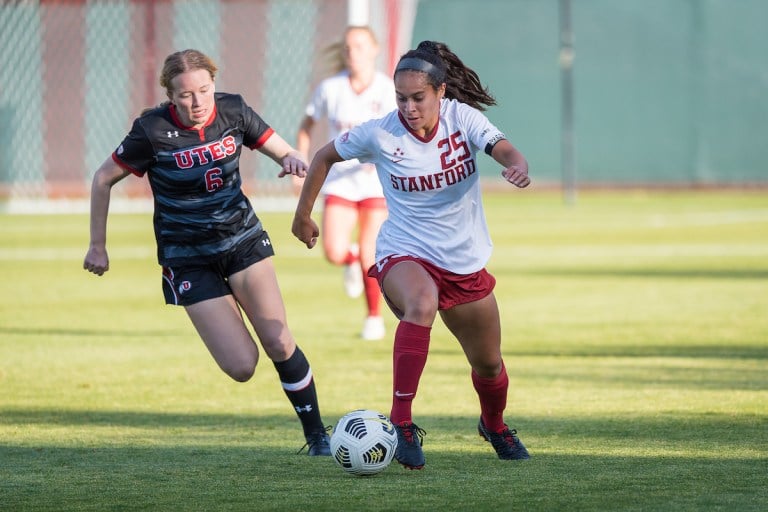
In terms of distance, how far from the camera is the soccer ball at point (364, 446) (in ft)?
17.7

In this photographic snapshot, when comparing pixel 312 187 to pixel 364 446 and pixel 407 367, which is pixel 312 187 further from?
pixel 364 446

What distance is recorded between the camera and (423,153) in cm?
579

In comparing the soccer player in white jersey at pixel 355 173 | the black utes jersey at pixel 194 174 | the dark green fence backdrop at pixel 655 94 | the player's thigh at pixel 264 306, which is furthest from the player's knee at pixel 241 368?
the dark green fence backdrop at pixel 655 94

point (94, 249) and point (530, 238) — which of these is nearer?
point (94, 249)

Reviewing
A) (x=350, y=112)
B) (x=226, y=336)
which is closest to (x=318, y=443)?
(x=226, y=336)

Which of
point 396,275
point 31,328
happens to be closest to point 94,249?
point 396,275

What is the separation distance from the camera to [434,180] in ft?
19.1

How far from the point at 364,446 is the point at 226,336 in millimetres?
1162

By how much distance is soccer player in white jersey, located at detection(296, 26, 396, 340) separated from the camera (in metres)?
10.4

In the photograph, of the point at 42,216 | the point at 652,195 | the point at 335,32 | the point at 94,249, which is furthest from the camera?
the point at 652,195

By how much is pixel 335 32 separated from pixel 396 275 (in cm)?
2523

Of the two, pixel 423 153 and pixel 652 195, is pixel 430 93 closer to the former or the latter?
pixel 423 153

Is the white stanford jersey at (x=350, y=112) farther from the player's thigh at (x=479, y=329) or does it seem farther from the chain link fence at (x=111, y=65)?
the chain link fence at (x=111, y=65)

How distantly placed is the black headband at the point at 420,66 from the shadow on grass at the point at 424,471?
63.5 inches
